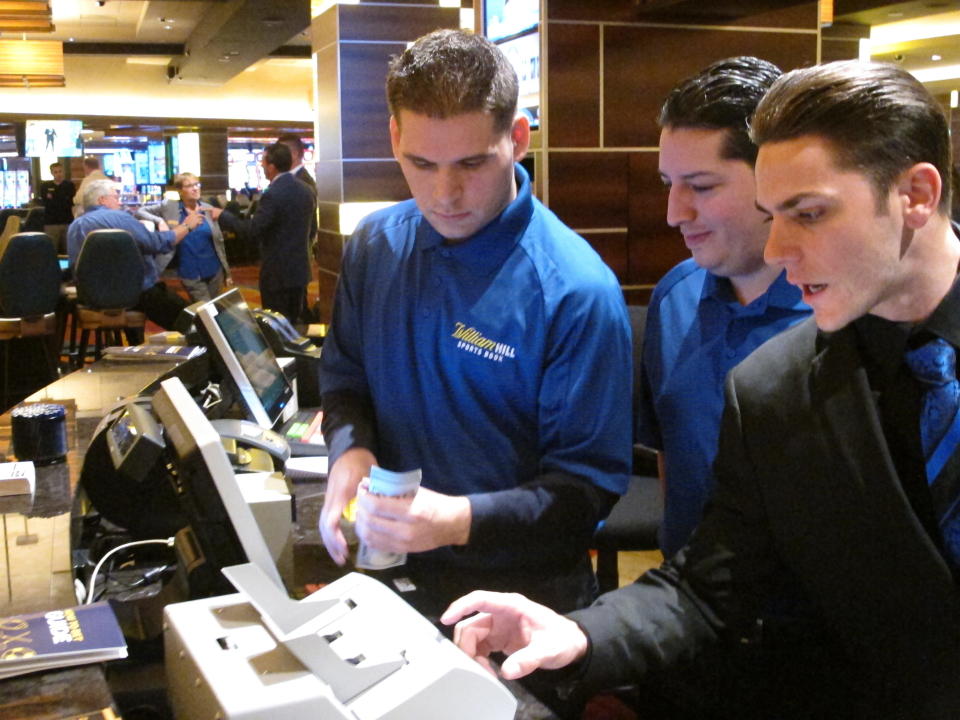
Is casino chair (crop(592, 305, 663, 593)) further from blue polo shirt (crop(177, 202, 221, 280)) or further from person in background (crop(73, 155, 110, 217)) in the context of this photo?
person in background (crop(73, 155, 110, 217))

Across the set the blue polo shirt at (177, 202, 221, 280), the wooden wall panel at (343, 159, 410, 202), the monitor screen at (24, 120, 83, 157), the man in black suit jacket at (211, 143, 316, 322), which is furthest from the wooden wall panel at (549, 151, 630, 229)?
the monitor screen at (24, 120, 83, 157)

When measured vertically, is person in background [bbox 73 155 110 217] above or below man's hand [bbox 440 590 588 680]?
above

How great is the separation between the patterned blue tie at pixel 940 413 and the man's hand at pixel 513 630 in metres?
0.43

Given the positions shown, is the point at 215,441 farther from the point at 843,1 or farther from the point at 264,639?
the point at 843,1

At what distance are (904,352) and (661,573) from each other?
0.45 meters

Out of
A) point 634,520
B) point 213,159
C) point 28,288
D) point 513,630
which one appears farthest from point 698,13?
point 213,159

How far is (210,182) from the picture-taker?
18.2 m

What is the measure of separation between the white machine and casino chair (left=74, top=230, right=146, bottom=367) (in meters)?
6.54

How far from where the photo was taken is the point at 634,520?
9.87ft

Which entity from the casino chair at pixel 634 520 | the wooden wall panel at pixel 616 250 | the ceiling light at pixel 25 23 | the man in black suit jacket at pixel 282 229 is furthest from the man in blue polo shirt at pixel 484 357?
the man in black suit jacket at pixel 282 229

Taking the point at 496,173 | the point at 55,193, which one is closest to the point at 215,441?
the point at 496,173

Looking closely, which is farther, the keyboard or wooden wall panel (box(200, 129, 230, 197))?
wooden wall panel (box(200, 129, 230, 197))

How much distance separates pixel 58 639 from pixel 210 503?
11.5 inches

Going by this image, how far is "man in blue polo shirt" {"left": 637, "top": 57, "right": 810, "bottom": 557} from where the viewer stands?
4.91ft
